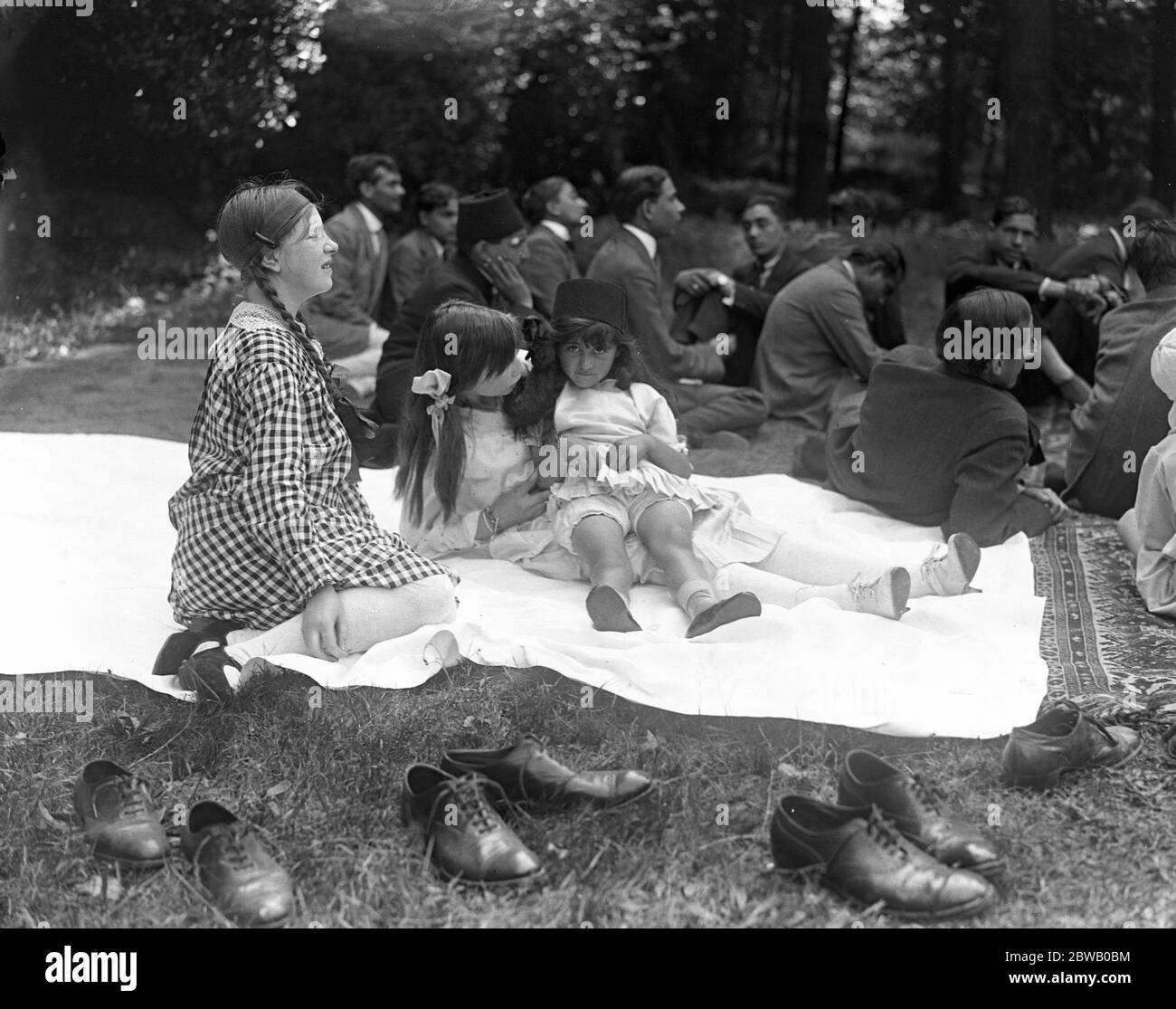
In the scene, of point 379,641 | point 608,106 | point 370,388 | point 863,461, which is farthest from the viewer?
point 608,106

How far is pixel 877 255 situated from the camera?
7480 millimetres

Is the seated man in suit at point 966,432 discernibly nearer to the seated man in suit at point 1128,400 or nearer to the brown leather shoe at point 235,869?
the seated man in suit at point 1128,400

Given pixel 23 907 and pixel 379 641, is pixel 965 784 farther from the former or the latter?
pixel 23 907

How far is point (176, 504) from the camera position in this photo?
170 inches

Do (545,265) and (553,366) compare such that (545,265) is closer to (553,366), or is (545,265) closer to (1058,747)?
(553,366)

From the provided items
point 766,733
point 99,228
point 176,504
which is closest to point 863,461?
point 766,733

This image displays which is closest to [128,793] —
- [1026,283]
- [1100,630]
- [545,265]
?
[1100,630]

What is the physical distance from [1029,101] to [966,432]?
567 cm

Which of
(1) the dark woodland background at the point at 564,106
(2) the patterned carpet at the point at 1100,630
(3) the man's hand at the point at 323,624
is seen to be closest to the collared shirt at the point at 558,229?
(1) the dark woodland background at the point at 564,106

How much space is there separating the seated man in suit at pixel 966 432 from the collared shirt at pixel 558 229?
3.01m

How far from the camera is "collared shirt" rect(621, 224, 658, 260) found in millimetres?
7789

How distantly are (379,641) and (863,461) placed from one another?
8.17 ft

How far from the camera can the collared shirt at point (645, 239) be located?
7789mm

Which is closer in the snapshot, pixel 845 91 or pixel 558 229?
pixel 558 229
